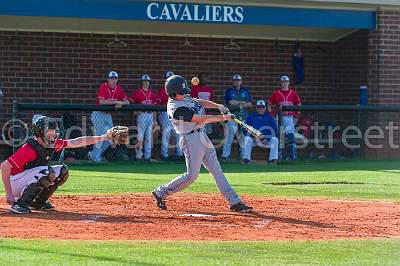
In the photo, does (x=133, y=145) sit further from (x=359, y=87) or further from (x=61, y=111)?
(x=359, y=87)

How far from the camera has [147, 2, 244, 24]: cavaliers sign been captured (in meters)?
20.0

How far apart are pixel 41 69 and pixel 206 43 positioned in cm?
412

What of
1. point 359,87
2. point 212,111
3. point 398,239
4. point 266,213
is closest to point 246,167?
point 212,111

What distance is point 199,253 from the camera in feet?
25.9

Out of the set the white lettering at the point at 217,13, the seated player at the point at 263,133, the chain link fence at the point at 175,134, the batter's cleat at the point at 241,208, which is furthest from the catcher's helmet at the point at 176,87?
the white lettering at the point at 217,13

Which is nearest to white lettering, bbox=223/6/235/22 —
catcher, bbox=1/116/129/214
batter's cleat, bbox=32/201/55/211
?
batter's cleat, bbox=32/201/55/211

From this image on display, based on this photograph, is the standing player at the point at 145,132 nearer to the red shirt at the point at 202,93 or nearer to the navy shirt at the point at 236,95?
the red shirt at the point at 202,93

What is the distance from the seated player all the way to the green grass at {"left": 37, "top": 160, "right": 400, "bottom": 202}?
0.42 meters

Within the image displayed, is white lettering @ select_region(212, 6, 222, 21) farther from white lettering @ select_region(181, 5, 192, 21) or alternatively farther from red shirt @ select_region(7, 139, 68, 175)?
red shirt @ select_region(7, 139, 68, 175)

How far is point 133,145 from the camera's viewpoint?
19156 mm

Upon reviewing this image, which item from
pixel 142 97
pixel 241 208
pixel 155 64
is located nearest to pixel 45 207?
pixel 241 208

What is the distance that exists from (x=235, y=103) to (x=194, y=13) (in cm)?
218

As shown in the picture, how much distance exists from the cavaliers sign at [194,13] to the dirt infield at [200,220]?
821cm

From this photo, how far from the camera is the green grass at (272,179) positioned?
1374 centimetres
